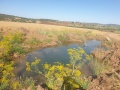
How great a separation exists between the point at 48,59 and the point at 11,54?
20.3 feet

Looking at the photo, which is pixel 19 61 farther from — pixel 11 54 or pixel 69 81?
pixel 69 81

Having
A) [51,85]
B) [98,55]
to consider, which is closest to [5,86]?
[51,85]

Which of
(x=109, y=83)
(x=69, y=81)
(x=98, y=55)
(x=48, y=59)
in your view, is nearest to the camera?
(x=69, y=81)

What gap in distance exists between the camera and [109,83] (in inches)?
286

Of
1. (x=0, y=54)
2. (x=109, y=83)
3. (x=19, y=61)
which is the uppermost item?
(x=109, y=83)

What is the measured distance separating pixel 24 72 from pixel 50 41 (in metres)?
20.4

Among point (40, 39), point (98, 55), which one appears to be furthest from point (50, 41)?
point (98, 55)

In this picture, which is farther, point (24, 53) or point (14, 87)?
A: point (24, 53)

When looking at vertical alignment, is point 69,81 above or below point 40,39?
above

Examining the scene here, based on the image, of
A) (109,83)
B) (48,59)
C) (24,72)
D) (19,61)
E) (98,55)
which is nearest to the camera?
(109,83)

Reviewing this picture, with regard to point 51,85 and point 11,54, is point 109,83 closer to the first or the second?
point 51,85

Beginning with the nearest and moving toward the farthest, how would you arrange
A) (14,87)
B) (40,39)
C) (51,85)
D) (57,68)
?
1. (51,85)
2. (14,87)
3. (57,68)
4. (40,39)

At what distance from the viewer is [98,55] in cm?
2814

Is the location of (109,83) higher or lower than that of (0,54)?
higher
